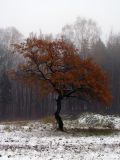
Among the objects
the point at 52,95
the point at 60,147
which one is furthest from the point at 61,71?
the point at 52,95

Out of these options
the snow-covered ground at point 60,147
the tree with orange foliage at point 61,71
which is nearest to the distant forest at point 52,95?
the tree with orange foliage at point 61,71

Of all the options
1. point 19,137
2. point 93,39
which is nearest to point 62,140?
point 19,137

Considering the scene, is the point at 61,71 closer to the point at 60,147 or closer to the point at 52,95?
the point at 60,147

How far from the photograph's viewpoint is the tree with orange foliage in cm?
3503

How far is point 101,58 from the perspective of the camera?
76.6m

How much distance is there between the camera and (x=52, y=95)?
67.6m

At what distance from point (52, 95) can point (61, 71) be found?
3193cm

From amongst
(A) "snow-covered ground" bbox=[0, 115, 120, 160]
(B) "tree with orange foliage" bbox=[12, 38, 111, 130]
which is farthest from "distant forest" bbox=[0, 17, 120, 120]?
(A) "snow-covered ground" bbox=[0, 115, 120, 160]

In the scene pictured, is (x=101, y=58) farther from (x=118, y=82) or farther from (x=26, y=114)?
(x=26, y=114)

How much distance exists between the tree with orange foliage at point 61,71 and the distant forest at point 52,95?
28937 millimetres

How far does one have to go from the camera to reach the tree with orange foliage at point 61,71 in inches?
1379

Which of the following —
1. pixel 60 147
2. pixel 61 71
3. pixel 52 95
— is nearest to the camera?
pixel 60 147

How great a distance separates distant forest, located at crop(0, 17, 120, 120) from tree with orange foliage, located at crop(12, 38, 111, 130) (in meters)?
28.9

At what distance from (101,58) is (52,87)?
41574 millimetres
